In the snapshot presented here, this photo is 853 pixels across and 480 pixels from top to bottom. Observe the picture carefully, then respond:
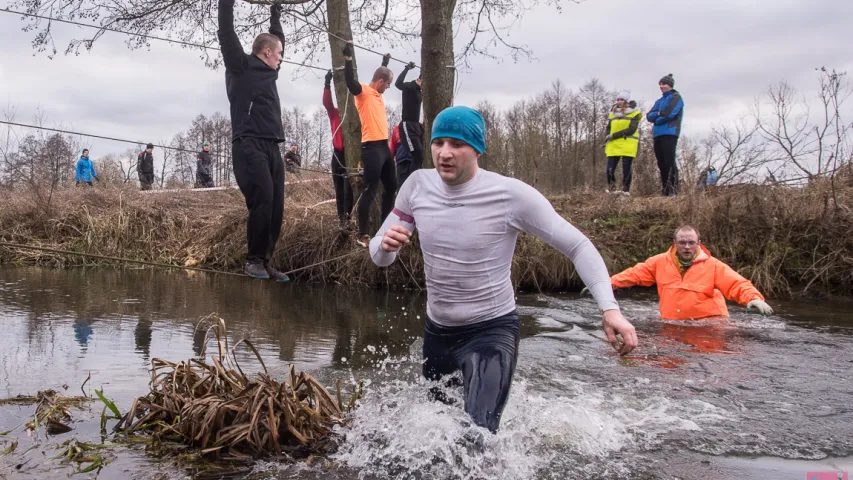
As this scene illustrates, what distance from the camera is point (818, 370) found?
636 centimetres

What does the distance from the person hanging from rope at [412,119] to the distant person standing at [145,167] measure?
39.5 ft

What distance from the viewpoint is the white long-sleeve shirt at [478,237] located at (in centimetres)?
357

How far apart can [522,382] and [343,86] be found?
8.45 m

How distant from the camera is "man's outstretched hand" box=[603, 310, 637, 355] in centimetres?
316

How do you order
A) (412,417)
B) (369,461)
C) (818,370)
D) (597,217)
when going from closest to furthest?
1. (369,461)
2. (412,417)
3. (818,370)
4. (597,217)

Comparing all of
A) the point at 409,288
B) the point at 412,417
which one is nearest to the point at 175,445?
the point at 412,417

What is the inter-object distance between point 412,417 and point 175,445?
1.33 m

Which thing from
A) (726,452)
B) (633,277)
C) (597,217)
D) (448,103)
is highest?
(448,103)

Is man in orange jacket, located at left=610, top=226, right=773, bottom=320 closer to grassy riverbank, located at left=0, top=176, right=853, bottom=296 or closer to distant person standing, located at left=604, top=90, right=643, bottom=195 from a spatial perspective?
grassy riverbank, located at left=0, top=176, right=853, bottom=296

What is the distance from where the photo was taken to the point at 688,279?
8.12 m

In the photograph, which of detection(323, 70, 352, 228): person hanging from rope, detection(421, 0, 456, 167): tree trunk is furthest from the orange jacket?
detection(323, 70, 352, 228): person hanging from rope

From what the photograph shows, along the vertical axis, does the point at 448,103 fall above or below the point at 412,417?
above

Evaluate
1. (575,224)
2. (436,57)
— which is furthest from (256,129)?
(575,224)

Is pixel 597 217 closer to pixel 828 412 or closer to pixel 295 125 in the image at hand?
pixel 828 412
